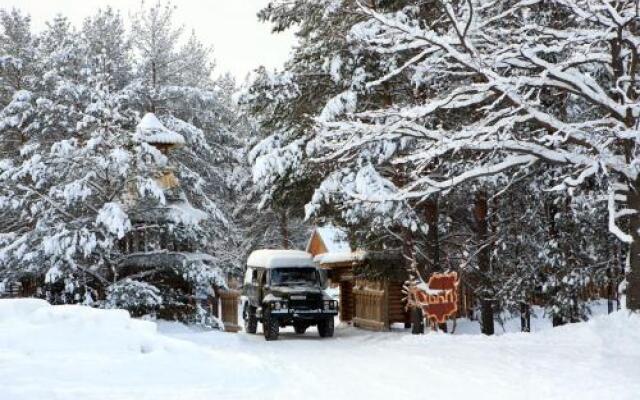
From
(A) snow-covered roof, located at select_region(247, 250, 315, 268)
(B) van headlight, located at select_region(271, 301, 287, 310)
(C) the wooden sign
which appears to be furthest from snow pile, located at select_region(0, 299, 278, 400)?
(A) snow-covered roof, located at select_region(247, 250, 315, 268)

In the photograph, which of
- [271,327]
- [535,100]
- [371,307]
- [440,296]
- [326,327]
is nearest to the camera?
[535,100]

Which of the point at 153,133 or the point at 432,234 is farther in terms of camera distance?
the point at 153,133

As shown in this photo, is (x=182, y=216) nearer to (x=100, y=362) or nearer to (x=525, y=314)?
(x=525, y=314)

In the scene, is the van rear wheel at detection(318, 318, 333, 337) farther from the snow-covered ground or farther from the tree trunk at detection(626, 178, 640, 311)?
the tree trunk at detection(626, 178, 640, 311)

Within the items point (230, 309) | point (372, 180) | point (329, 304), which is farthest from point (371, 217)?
point (230, 309)

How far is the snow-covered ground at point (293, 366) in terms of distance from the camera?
783cm

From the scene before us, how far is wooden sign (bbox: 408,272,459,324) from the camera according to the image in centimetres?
1636

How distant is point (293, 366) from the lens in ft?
37.4

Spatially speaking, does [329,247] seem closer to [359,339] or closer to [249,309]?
[249,309]

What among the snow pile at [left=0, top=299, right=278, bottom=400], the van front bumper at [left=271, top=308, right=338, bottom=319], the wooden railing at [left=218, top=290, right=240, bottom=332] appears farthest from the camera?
the wooden railing at [left=218, top=290, right=240, bottom=332]

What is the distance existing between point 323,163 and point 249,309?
22.3ft

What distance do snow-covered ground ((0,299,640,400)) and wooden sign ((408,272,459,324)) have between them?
2.70 metres

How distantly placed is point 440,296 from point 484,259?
179 inches

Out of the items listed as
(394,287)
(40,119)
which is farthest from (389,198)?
(40,119)
